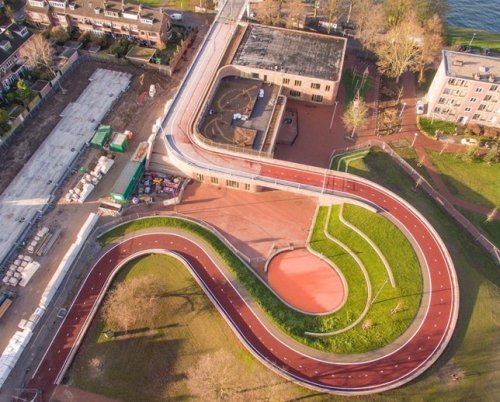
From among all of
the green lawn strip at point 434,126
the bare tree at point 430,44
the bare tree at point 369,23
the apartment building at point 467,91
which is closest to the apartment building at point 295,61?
the bare tree at point 369,23

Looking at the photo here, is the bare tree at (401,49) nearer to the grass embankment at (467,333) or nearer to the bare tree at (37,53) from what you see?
the grass embankment at (467,333)

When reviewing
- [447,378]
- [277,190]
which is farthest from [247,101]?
[447,378]

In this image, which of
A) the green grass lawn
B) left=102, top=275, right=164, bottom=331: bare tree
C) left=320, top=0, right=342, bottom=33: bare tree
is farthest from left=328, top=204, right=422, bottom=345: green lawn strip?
the green grass lawn


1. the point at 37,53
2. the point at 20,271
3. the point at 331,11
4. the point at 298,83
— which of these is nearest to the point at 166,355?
the point at 20,271

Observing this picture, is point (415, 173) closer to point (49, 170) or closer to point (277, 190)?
point (277, 190)

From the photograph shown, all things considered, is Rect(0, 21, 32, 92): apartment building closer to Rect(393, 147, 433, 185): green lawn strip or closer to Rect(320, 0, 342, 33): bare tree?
Rect(320, 0, 342, 33): bare tree

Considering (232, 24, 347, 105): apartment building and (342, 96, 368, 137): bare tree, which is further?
(232, 24, 347, 105): apartment building
